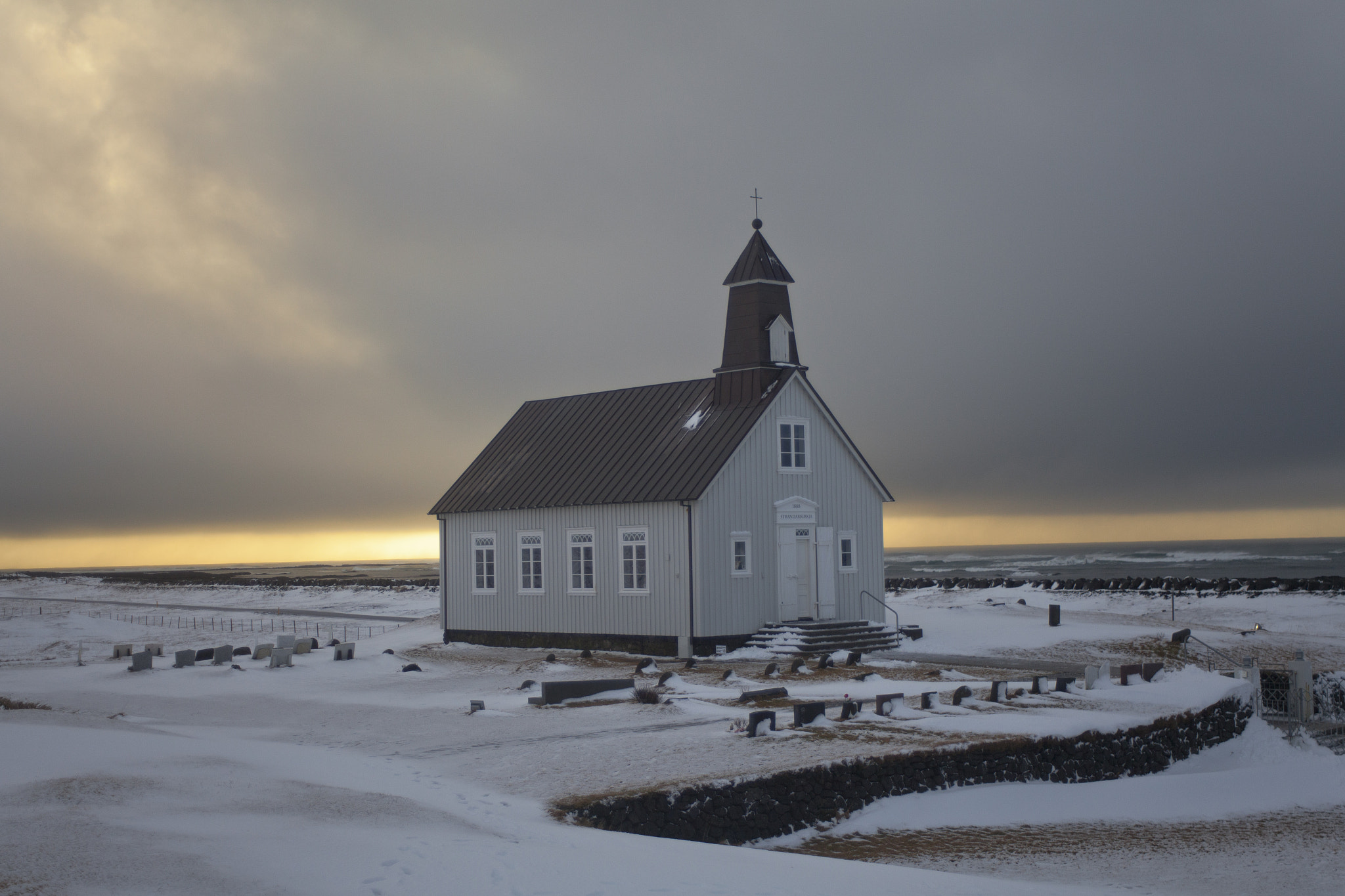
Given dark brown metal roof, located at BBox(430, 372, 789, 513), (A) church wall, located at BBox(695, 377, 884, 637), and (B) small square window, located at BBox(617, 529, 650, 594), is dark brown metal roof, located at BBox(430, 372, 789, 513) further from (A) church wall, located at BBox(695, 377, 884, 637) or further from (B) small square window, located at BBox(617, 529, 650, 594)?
(B) small square window, located at BBox(617, 529, 650, 594)

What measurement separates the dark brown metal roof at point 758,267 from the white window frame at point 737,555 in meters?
6.64

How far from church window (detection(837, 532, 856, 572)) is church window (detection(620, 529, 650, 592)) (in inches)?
209

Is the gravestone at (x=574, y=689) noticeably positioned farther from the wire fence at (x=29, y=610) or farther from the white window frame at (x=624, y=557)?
the wire fence at (x=29, y=610)

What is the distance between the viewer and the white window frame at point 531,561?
30.1 meters

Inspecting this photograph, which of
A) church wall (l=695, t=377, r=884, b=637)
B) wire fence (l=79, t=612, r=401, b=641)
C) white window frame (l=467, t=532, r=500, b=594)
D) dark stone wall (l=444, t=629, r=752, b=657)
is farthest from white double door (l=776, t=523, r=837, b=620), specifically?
wire fence (l=79, t=612, r=401, b=641)

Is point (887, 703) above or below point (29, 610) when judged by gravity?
above

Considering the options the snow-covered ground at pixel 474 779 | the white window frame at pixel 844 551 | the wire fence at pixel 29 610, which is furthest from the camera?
the wire fence at pixel 29 610

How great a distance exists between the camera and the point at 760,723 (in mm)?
15562

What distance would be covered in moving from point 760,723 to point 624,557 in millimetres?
12667

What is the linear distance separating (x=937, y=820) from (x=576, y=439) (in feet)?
65.0

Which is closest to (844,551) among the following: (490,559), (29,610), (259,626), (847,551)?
(847,551)

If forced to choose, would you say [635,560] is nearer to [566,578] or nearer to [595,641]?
[595,641]

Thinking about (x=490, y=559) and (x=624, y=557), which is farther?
(x=490, y=559)

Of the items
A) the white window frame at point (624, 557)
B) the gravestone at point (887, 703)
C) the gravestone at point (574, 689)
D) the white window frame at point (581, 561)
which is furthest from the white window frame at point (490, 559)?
the gravestone at point (887, 703)
